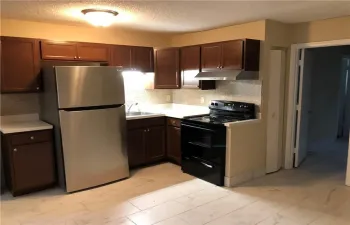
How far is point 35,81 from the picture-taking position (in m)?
3.69

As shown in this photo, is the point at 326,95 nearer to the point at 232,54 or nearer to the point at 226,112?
the point at 226,112

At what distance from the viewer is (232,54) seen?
3.79 m

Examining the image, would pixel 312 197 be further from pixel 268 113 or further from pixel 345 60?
pixel 345 60

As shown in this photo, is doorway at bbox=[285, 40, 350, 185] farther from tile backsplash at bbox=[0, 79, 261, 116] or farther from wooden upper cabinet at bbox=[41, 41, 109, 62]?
wooden upper cabinet at bbox=[41, 41, 109, 62]

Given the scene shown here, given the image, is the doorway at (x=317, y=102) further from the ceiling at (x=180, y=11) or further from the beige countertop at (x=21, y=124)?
the beige countertop at (x=21, y=124)

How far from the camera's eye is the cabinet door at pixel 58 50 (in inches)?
147

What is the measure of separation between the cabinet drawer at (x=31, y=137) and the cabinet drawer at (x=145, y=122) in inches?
46.5

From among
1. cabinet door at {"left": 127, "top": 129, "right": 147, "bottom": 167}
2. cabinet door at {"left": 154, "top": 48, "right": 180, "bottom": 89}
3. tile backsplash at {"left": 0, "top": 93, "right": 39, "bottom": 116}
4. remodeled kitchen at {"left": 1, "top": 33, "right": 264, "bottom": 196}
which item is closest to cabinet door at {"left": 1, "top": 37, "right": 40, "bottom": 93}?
remodeled kitchen at {"left": 1, "top": 33, "right": 264, "bottom": 196}

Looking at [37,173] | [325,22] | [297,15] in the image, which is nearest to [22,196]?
[37,173]

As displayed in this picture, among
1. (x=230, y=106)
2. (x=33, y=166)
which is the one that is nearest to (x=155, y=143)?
(x=230, y=106)

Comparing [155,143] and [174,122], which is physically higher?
[174,122]

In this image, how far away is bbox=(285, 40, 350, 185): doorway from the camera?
4242 mm

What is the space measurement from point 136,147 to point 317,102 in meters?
4.30

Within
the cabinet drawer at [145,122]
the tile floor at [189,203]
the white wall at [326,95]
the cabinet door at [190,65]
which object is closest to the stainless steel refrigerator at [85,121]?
the tile floor at [189,203]
